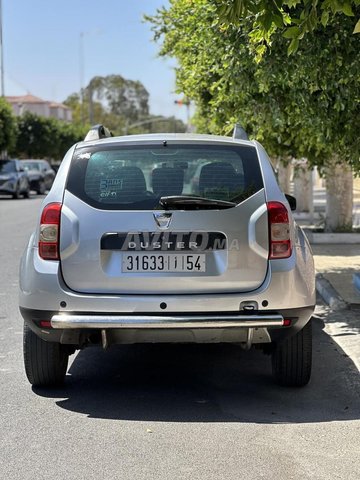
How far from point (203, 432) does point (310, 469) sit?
79 cm

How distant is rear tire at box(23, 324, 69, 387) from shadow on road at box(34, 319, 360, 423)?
13 centimetres

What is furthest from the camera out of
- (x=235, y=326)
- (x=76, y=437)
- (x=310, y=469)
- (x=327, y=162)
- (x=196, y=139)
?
(x=327, y=162)

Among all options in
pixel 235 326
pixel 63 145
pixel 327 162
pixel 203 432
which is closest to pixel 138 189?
pixel 235 326

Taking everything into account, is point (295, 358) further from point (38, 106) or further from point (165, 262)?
point (38, 106)

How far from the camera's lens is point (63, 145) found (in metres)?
71.2

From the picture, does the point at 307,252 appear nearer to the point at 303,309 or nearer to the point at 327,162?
the point at 303,309

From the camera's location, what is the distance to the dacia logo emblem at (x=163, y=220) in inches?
→ 208

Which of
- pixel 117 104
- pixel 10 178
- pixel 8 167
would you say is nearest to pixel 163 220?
pixel 10 178

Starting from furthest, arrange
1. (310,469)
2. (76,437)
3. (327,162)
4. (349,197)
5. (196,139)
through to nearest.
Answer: (349,197), (327,162), (196,139), (76,437), (310,469)

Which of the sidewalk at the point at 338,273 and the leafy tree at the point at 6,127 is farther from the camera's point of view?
the leafy tree at the point at 6,127

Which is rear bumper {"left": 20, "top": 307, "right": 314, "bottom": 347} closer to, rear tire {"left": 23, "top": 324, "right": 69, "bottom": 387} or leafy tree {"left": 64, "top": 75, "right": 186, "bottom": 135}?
rear tire {"left": 23, "top": 324, "right": 69, "bottom": 387}

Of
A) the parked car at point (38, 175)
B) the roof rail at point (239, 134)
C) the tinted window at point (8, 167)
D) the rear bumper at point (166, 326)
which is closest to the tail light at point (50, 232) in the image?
the rear bumper at point (166, 326)

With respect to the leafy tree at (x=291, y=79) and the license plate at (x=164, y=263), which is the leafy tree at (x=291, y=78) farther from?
the license plate at (x=164, y=263)

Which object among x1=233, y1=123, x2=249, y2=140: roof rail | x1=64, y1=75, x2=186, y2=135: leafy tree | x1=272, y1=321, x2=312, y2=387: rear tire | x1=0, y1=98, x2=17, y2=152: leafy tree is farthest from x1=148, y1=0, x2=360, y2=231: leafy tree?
x1=64, y1=75, x2=186, y2=135: leafy tree
